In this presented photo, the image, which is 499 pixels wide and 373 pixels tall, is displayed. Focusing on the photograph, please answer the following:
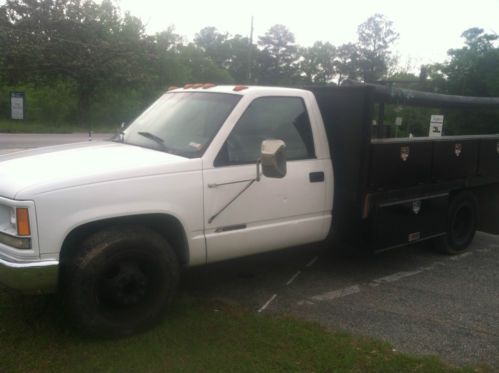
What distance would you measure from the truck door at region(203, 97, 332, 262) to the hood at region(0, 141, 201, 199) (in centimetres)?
37

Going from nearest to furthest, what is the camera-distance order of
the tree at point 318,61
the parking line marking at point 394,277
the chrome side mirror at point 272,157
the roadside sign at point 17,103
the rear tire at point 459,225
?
the chrome side mirror at point 272,157, the parking line marking at point 394,277, the rear tire at point 459,225, the roadside sign at point 17,103, the tree at point 318,61

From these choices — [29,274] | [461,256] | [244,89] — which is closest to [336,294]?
[244,89]

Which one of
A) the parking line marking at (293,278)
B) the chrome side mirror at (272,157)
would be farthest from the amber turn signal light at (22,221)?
the parking line marking at (293,278)

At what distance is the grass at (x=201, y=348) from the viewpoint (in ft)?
11.8

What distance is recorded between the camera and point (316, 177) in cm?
501

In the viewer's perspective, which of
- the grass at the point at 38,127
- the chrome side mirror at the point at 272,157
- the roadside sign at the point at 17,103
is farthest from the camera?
the grass at the point at 38,127

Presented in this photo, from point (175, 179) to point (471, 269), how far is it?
389cm

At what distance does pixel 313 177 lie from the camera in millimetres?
4988

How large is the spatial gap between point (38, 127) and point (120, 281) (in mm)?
31864

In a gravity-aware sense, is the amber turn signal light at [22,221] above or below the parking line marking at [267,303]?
above

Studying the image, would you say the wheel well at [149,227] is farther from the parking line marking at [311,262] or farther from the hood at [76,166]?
the parking line marking at [311,262]

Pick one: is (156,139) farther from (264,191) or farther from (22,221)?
(22,221)

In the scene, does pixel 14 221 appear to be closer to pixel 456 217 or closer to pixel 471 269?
pixel 471 269

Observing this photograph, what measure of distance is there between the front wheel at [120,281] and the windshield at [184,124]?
84 centimetres
